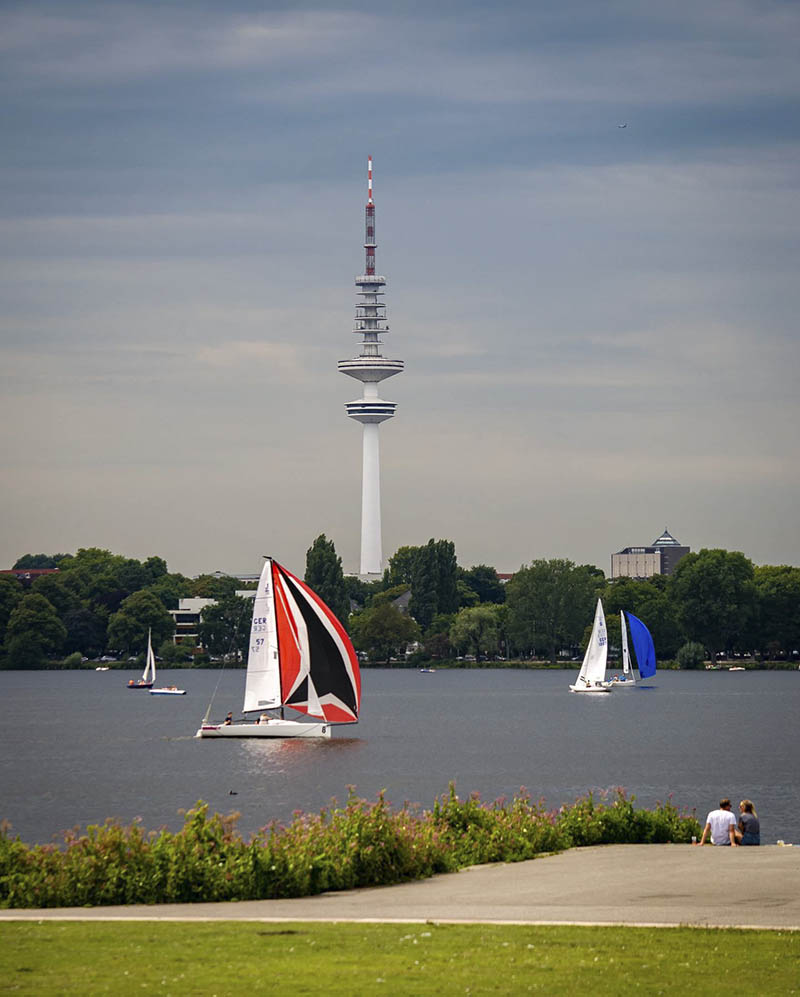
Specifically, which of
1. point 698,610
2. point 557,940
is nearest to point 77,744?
point 557,940

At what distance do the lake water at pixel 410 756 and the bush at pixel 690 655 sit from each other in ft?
91.7

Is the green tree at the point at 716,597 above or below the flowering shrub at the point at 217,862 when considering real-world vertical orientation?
above

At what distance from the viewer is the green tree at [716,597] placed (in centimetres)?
15888

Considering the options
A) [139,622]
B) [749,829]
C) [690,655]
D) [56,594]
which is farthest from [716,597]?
[749,829]

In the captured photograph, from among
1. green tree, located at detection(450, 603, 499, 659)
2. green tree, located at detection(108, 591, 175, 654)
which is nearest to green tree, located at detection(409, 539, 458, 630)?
green tree, located at detection(450, 603, 499, 659)

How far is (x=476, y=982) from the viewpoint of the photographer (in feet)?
51.5

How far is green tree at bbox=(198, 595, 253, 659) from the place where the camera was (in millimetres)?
182250

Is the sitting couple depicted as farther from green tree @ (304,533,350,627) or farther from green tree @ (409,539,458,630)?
green tree @ (409,539,458,630)

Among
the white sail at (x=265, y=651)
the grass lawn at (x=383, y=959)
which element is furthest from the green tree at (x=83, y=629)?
the grass lawn at (x=383, y=959)

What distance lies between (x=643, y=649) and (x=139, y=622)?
67327 mm

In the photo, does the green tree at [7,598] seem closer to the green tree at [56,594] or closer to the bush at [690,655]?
the green tree at [56,594]

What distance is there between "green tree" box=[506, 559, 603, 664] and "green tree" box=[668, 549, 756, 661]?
10.6 metres

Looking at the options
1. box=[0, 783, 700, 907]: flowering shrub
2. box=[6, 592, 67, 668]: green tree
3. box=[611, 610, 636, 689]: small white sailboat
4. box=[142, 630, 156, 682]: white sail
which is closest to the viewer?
box=[0, 783, 700, 907]: flowering shrub

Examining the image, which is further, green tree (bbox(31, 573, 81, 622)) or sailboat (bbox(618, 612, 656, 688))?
green tree (bbox(31, 573, 81, 622))
